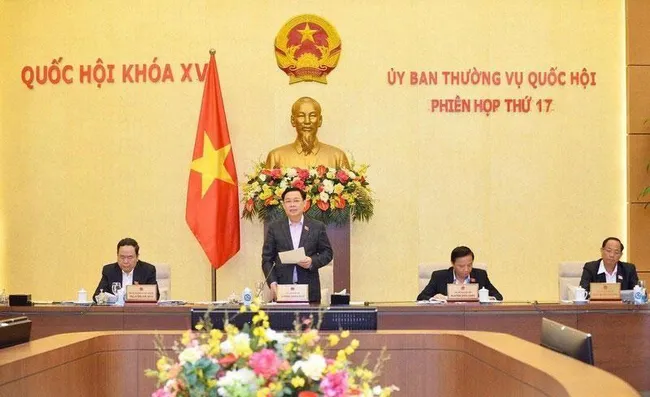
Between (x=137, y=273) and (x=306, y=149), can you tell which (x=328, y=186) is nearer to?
(x=306, y=149)

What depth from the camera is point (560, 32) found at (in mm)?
9289

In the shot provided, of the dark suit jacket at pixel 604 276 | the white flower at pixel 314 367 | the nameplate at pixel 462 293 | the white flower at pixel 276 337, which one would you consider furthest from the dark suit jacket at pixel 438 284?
the white flower at pixel 314 367

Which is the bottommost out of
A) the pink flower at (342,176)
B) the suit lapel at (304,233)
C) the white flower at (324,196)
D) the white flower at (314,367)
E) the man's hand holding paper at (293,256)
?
the white flower at (314,367)

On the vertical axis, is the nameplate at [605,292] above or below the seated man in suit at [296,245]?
below

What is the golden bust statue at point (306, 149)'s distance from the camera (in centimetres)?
876

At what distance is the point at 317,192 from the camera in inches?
323

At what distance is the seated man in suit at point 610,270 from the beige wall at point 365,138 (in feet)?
6.59

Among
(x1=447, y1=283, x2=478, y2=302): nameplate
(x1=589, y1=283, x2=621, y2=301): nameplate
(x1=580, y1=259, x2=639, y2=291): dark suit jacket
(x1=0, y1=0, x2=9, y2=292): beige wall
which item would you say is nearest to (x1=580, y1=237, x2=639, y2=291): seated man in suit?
(x1=580, y1=259, x2=639, y2=291): dark suit jacket

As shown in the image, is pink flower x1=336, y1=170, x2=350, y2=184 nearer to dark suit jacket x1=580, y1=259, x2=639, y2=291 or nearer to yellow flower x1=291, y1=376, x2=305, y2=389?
dark suit jacket x1=580, y1=259, x2=639, y2=291

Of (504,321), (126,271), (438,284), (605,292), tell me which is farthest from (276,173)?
(605,292)

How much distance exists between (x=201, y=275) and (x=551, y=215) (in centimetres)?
317

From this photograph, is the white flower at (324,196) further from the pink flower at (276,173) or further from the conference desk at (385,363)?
the conference desk at (385,363)

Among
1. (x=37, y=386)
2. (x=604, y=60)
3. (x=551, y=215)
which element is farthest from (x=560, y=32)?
(x=37, y=386)

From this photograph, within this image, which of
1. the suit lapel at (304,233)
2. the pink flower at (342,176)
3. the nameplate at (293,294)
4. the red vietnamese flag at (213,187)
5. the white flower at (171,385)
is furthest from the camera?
the red vietnamese flag at (213,187)
